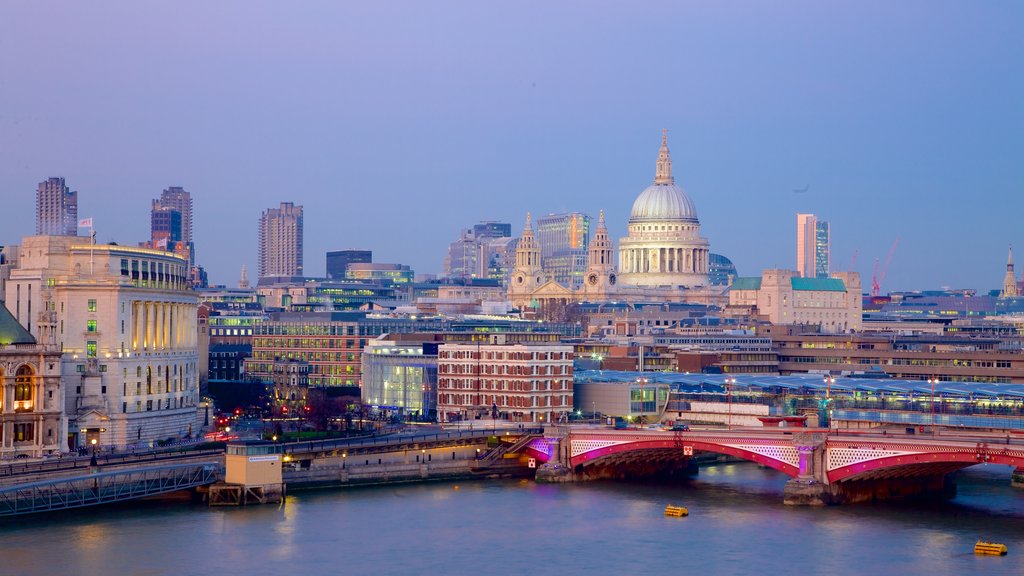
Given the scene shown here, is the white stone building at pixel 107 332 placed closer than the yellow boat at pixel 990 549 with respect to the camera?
No

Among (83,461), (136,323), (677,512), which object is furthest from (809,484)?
(136,323)

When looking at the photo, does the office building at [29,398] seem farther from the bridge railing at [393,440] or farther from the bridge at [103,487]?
the bridge railing at [393,440]

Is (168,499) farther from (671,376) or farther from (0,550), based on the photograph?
(671,376)

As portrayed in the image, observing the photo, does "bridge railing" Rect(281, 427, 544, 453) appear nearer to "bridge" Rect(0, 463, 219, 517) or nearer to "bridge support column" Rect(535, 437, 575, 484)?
"bridge support column" Rect(535, 437, 575, 484)

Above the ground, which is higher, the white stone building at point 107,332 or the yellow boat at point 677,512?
the white stone building at point 107,332

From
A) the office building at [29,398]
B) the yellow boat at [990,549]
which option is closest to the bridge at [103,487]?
the office building at [29,398]

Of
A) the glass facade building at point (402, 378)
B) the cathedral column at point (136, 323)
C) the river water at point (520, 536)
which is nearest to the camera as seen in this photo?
the river water at point (520, 536)

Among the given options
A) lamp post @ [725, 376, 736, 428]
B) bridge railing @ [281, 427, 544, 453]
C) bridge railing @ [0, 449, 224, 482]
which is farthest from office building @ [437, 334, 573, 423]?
bridge railing @ [0, 449, 224, 482]
